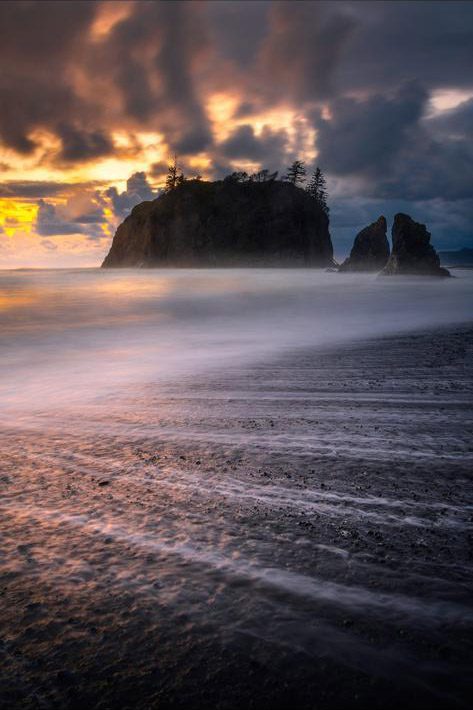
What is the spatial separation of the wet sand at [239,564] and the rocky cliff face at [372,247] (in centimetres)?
6894

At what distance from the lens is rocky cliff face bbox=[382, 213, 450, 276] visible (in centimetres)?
4459

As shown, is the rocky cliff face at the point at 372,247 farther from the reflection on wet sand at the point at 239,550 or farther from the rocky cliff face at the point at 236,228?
the reflection on wet sand at the point at 239,550

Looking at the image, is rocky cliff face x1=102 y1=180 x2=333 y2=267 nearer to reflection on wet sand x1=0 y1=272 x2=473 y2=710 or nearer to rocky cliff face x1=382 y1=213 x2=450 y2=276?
rocky cliff face x1=382 y1=213 x2=450 y2=276

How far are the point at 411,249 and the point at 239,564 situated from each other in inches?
1850

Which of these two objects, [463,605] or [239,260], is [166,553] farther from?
[239,260]

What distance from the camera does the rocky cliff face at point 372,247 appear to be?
6950 centimetres

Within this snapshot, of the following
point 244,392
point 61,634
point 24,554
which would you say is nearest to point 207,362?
point 244,392

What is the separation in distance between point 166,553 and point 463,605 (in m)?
1.24

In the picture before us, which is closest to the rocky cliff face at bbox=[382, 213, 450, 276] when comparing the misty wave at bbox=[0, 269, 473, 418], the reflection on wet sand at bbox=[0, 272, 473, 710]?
the misty wave at bbox=[0, 269, 473, 418]

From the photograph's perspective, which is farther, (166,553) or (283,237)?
(283,237)

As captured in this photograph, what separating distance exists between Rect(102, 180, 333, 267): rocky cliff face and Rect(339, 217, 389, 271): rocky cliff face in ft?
103

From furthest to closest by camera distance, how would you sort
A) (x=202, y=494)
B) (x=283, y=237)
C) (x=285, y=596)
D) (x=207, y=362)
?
(x=283, y=237) → (x=207, y=362) → (x=202, y=494) → (x=285, y=596)

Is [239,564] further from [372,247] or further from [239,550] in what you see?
[372,247]

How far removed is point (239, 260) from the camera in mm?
102875
